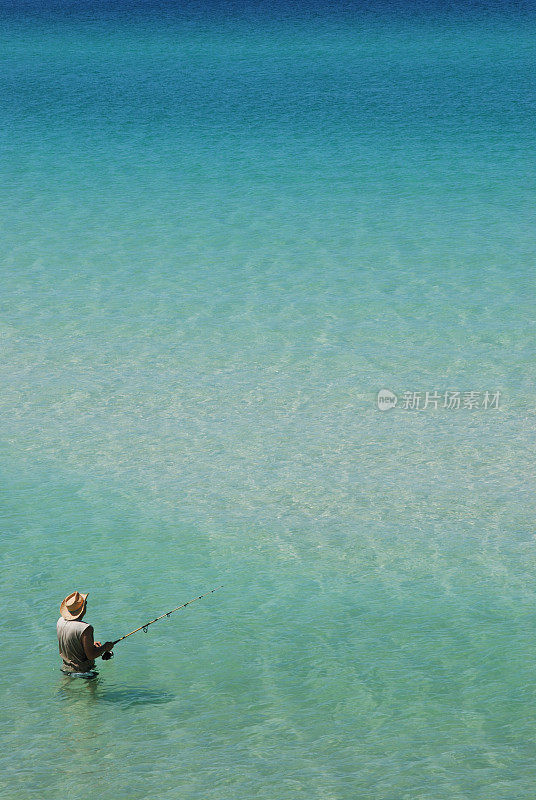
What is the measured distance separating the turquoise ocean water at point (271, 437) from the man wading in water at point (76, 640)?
6.3 inches

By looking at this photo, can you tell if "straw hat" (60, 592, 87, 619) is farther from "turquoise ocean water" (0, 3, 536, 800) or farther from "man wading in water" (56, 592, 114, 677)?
"turquoise ocean water" (0, 3, 536, 800)

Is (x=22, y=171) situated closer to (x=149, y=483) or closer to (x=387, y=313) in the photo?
(x=387, y=313)

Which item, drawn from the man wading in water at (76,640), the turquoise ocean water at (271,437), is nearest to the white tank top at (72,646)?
the man wading in water at (76,640)

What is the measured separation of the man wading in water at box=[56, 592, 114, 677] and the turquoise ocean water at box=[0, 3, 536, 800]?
0.16 metres

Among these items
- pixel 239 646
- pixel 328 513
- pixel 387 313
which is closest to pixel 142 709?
pixel 239 646

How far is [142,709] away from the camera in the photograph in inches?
210

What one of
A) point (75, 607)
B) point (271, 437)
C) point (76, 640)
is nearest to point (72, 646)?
point (76, 640)

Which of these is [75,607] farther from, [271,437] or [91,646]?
[271,437]

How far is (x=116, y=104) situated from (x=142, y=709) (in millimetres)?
13456

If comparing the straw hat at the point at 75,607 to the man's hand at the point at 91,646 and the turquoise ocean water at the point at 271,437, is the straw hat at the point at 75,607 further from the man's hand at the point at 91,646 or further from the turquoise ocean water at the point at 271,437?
the turquoise ocean water at the point at 271,437

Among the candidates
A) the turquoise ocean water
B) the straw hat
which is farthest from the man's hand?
the turquoise ocean water

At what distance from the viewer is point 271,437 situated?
27.2ft

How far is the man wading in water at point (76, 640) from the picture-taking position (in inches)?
208

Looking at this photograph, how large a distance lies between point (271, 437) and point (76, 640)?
129 inches
